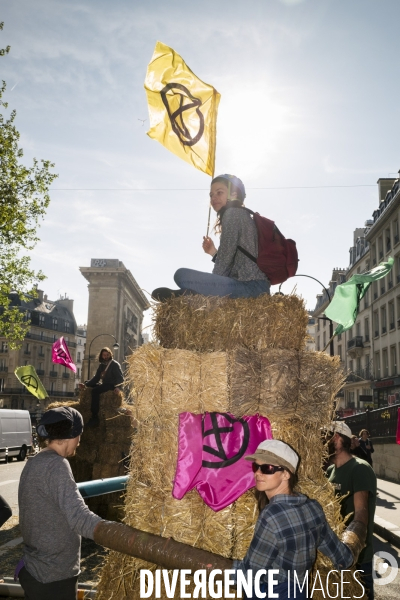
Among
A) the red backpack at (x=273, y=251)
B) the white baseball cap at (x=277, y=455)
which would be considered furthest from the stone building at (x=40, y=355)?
the white baseball cap at (x=277, y=455)

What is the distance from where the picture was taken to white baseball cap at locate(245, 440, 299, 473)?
2.93 m

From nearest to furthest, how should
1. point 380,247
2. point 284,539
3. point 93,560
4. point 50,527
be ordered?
point 284,539 → point 50,527 → point 93,560 → point 380,247

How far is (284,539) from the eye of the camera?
8.67 feet

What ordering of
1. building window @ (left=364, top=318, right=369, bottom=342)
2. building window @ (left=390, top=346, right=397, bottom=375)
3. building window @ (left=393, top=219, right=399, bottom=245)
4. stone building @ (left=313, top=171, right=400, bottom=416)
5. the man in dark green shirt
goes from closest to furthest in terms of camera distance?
the man in dark green shirt → stone building @ (left=313, top=171, right=400, bottom=416) → building window @ (left=393, top=219, right=399, bottom=245) → building window @ (left=390, top=346, right=397, bottom=375) → building window @ (left=364, top=318, right=369, bottom=342)

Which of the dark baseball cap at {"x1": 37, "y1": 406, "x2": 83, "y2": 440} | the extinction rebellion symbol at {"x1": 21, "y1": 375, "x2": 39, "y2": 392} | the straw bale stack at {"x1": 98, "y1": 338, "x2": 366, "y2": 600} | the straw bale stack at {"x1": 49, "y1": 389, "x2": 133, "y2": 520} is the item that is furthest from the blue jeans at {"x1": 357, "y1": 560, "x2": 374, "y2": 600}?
the extinction rebellion symbol at {"x1": 21, "y1": 375, "x2": 39, "y2": 392}

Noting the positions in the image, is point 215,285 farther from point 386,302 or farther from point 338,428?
point 386,302

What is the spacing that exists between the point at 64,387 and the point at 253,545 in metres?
94.2

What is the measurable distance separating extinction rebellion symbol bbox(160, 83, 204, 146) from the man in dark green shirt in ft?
11.2

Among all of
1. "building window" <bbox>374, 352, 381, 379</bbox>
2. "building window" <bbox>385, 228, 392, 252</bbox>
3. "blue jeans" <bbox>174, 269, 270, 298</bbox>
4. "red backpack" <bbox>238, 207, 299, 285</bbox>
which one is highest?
"building window" <bbox>385, 228, 392, 252</bbox>

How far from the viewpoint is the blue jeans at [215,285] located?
15.7ft

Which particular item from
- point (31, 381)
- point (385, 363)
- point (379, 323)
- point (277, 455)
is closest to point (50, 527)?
point (277, 455)

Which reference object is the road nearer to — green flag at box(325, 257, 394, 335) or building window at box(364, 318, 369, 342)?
green flag at box(325, 257, 394, 335)

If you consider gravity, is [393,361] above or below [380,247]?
below

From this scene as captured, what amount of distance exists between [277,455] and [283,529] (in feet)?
1.35
